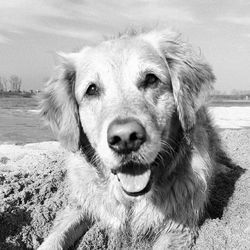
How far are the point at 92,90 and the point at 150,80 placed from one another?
0.54 metres

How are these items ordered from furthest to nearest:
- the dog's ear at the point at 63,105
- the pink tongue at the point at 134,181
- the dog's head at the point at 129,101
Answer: the dog's ear at the point at 63,105 < the pink tongue at the point at 134,181 < the dog's head at the point at 129,101

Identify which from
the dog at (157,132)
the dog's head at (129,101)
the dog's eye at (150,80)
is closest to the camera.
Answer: the dog's head at (129,101)

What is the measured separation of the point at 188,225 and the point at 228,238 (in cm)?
46

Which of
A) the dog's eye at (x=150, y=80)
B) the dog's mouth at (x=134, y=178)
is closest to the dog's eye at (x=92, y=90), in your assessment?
the dog's eye at (x=150, y=80)

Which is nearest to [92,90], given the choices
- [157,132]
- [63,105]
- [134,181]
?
[63,105]

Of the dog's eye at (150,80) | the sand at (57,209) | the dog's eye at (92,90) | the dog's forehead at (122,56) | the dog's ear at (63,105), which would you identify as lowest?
the sand at (57,209)

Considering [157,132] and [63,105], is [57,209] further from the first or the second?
[157,132]

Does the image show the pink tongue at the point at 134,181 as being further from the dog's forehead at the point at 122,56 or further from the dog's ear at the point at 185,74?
the dog's forehead at the point at 122,56

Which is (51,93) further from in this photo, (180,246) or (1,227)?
(180,246)

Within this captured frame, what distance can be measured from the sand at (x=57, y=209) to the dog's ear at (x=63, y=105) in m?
0.85

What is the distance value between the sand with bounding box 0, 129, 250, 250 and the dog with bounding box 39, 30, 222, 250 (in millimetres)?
161

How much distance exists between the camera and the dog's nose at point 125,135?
111 inches

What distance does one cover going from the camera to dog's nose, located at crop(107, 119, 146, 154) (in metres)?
2.83

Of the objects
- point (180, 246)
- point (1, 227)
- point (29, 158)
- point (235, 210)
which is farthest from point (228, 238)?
point (29, 158)
